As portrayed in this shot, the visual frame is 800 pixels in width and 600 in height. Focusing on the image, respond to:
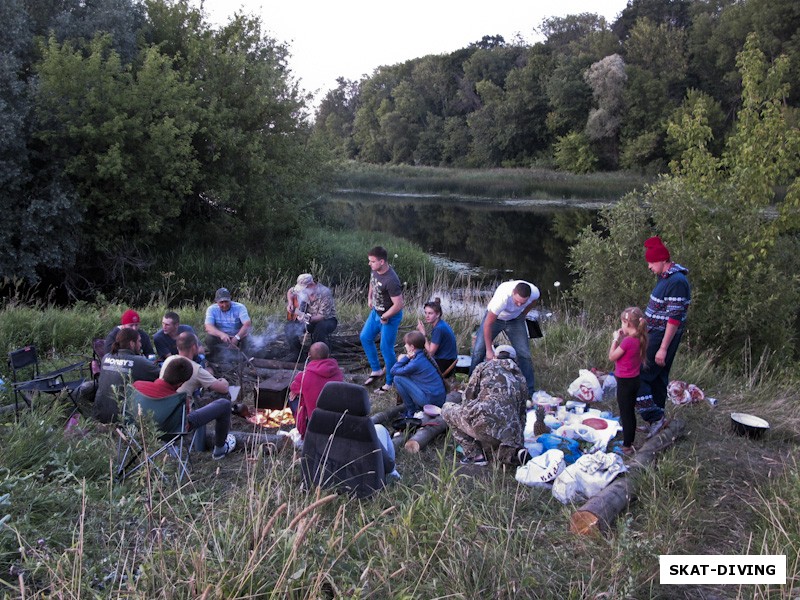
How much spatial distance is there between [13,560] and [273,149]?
18.6m

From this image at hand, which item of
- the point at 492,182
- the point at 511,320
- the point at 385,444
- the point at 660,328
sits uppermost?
the point at 660,328

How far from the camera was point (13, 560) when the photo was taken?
11.3 ft

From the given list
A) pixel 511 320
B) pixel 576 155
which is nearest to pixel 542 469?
pixel 511 320

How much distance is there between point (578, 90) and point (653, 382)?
5520cm

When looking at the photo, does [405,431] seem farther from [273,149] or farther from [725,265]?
[273,149]

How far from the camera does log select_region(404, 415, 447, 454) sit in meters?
5.68

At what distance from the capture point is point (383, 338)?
25.0 ft

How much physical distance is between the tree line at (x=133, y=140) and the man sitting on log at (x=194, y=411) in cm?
1124

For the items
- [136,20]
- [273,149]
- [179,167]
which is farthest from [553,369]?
[136,20]

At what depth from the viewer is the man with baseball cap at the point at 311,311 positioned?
8570mm

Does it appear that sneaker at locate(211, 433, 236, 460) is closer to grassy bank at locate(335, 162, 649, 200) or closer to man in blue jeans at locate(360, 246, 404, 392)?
man in blue jeans at locate(360, 246, 404, 392)

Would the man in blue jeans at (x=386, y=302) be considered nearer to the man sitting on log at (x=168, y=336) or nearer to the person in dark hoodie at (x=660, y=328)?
the man sitting on log at (x=168, y=336)

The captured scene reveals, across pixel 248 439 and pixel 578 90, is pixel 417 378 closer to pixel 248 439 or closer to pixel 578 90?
pixel 248 439

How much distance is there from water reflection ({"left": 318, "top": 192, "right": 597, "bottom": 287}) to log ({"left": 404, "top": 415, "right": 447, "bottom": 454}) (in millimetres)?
14598
